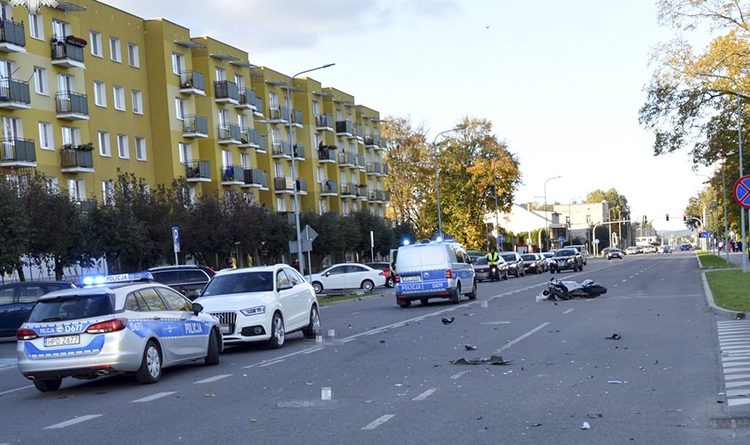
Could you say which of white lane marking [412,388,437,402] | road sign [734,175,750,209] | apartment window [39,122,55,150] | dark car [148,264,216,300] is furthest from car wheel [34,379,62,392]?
apartment window [39,122,55,150]

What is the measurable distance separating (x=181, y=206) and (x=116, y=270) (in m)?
5.29

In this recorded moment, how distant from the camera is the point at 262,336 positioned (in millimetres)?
18562

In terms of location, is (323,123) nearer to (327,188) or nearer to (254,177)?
(327,188)

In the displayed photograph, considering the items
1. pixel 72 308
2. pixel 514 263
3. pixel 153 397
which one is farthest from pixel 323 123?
pixel 153 397

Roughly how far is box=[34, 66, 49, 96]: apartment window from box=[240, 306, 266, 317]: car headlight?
32585mm

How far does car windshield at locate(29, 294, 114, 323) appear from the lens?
14.1 metres

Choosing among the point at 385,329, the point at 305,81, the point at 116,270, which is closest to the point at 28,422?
the point at 385,329

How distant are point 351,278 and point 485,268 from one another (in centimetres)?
876

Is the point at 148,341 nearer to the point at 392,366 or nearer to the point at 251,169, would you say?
the point at 392,366

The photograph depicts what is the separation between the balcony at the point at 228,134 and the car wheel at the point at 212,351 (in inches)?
1961

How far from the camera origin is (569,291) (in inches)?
1240

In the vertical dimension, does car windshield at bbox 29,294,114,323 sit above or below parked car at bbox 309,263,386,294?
above

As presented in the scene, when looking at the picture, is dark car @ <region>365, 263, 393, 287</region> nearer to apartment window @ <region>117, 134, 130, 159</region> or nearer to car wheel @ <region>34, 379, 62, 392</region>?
apartment window @ <region>117, 134, 130, 159</region>

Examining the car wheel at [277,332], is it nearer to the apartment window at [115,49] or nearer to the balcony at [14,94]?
the balcony at [14,94]
